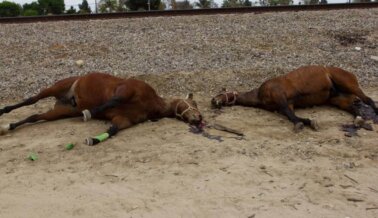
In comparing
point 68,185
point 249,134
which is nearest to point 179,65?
point 249,134

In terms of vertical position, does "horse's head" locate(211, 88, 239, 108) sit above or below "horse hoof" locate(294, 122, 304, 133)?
above

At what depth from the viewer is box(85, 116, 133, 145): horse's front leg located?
6.34m

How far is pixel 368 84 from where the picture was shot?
9453mm

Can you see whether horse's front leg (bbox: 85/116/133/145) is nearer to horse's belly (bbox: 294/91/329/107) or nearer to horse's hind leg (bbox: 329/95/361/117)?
horse's belly (bbox: 294/91/329/107)

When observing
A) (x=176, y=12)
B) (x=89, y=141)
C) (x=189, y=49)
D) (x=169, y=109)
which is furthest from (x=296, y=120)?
(x=176, y=12)

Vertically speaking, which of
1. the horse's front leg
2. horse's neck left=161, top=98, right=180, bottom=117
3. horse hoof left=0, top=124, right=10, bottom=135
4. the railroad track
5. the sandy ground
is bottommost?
the sandy ground

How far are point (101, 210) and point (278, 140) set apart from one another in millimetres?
2836

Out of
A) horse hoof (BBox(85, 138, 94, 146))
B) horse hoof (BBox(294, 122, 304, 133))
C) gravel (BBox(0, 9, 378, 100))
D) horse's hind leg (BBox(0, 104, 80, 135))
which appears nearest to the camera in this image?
horse hoof (BBox(85, 138, 94, 146))

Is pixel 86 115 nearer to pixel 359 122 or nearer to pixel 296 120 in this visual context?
pixel 296 120

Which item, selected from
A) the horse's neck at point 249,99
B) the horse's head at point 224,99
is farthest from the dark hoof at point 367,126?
the horse's head at point 224,99

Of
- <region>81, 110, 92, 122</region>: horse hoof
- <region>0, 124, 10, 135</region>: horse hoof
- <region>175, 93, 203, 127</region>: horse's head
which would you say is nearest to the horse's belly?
<region>175, 93, 203, 127</region>: horse's head

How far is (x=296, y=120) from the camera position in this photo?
733 centimetres

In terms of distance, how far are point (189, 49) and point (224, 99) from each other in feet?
11.0

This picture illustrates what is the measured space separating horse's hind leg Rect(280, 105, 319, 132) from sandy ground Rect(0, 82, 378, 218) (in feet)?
0.35
